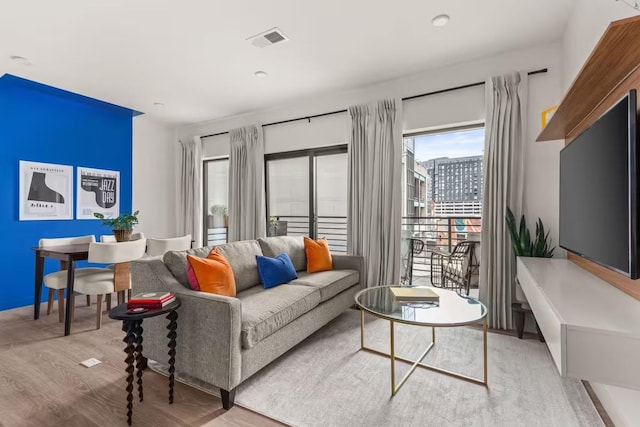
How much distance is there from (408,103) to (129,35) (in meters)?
2.86

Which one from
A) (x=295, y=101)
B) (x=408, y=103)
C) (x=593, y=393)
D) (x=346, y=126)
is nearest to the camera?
(x=593, y=393)

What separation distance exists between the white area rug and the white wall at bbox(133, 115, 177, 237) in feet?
A: 13.0

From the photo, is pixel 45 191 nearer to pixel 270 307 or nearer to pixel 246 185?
pixel 246 185

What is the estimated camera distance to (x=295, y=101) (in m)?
4.43

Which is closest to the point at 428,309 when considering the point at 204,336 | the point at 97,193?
the point at 204,336

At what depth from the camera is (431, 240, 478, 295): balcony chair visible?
3.72 metres

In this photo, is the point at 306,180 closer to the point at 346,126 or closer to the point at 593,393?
the point at 346,126

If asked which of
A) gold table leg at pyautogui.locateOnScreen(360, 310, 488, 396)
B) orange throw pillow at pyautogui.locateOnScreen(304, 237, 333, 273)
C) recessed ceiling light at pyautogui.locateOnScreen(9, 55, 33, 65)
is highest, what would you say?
recessed ceiling light at pyautogui.locateOnScreen(9, 55, 33, 65)

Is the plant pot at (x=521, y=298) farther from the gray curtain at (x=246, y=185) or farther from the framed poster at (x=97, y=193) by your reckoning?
the framed poster at (x=97, y=193)

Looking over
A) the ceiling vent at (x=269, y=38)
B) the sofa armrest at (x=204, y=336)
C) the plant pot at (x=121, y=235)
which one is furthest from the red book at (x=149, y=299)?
the ceiling vent at (x=269, y=38)

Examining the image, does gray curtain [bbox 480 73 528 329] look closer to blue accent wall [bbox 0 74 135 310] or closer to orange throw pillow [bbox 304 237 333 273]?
orange throw pillow [bbox 304 237 333 273]

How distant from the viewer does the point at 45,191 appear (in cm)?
407

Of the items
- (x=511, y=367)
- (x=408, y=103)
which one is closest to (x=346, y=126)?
(x=408, y=103)

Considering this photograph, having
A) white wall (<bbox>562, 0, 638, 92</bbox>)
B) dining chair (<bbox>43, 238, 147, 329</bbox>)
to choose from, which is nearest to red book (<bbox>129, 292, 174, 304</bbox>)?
dining chair (<bbox>43, 238, 147, 329</bbox>)
